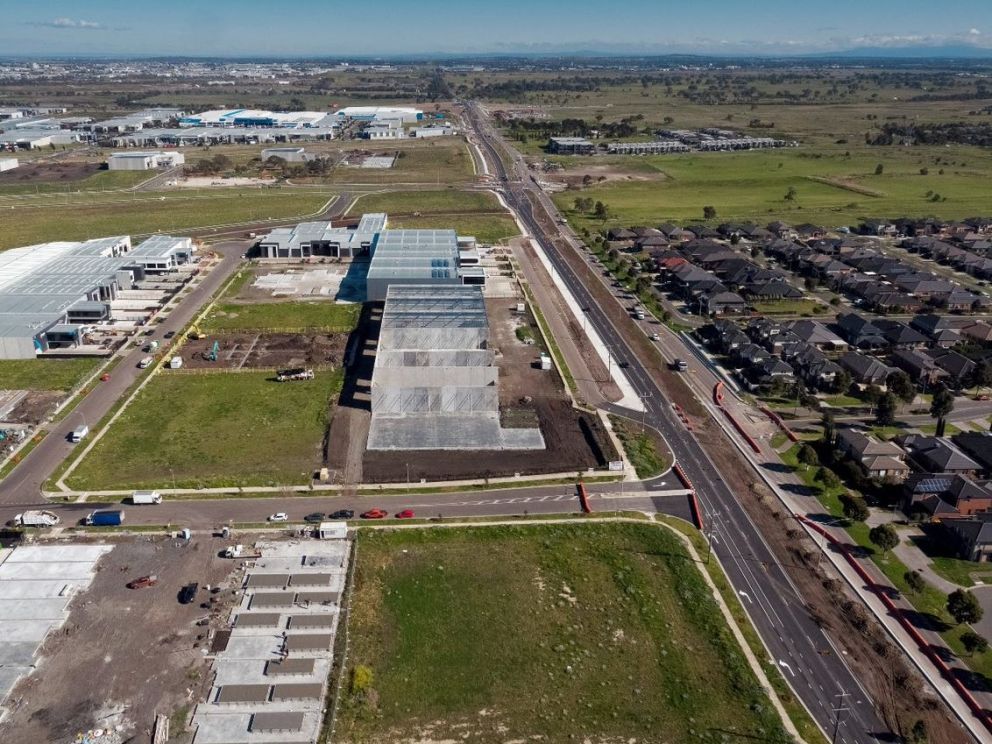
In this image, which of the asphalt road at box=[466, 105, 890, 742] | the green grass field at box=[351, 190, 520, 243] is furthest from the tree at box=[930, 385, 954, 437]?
the green grass field at box=[351, 190, 520, 243]

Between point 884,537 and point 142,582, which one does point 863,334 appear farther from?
point 142,582

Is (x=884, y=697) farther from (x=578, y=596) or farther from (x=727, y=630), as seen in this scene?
(x=578, y=596)

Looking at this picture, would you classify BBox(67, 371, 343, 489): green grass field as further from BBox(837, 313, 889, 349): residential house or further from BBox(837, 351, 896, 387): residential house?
BBox(837, 313, 889, 349): residential house

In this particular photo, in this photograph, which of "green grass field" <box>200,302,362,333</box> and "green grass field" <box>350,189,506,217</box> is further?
"green grass field" <box>350,189,506,217</box>

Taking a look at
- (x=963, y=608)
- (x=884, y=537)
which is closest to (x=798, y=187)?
(x=884, y=537)

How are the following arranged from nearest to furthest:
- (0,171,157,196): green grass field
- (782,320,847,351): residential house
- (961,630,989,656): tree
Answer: (961,630,989,656): tree < (782,320,847,351): residential house < (0,171,157,196): green grass field
